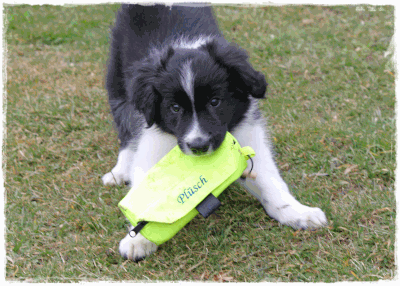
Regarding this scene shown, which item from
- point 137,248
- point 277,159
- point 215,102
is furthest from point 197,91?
point 277,159

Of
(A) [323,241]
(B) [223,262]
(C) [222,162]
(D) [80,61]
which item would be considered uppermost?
(C) [222,162]

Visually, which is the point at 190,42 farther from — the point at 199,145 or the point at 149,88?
the point at 199,145

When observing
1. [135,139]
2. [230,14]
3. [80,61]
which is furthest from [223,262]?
[230,14]

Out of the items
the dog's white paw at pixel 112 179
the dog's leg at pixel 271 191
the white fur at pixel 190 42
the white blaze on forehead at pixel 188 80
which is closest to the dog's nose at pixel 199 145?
the white blaze on forehead at pixel 188 80

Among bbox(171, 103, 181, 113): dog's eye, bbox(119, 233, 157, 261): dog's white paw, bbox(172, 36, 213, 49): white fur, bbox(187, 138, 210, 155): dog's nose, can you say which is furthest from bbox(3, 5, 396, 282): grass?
bbox(172, 36, 213, 49): white fur

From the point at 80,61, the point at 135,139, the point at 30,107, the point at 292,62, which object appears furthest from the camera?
the point at 80,61

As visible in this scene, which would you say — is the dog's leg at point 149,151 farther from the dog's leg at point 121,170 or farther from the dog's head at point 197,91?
the dog's leg at point 121,170

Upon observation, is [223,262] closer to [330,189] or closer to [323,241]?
[323,241]
